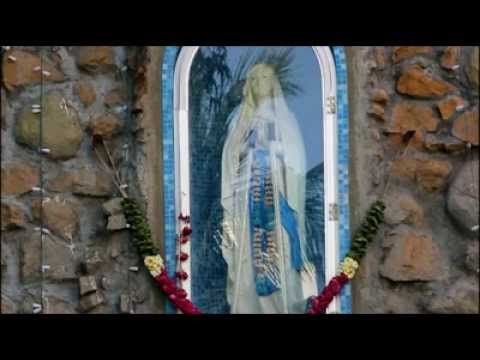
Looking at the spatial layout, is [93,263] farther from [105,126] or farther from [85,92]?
[85,92]

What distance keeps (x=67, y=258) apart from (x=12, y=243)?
8.3 inches

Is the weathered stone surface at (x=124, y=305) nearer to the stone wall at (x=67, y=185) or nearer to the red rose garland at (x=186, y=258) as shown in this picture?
the stone wall at (x=67, y=185)

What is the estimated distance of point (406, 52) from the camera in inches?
113

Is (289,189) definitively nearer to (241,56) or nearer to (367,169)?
(367,169)

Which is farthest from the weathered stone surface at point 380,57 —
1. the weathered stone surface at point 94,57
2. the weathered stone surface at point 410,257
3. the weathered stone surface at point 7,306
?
the weathered stone surface at point 7,306

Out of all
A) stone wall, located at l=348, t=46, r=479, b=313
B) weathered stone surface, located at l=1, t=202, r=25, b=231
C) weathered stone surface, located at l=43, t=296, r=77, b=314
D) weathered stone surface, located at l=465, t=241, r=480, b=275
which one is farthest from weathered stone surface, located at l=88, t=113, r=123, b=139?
weathered stone surface, located at l=465, t=241, r=480, b=275

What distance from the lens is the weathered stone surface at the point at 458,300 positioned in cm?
280

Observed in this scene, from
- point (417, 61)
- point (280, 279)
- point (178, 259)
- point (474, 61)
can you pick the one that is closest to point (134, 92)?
point (178, 259)

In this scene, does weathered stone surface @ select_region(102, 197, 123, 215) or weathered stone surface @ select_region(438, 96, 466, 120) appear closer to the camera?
weathered stone surface @ select_region(102, 197, 123, 215)

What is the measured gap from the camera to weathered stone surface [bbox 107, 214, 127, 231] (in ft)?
8.96

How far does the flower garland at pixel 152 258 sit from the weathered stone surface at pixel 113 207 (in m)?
0.02

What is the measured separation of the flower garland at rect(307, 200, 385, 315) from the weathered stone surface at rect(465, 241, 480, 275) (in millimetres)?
369

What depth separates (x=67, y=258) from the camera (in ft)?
8.98

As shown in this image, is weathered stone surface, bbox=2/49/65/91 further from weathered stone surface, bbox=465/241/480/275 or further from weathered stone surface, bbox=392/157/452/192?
weathered stone surface, bbox=465/241/480/275
